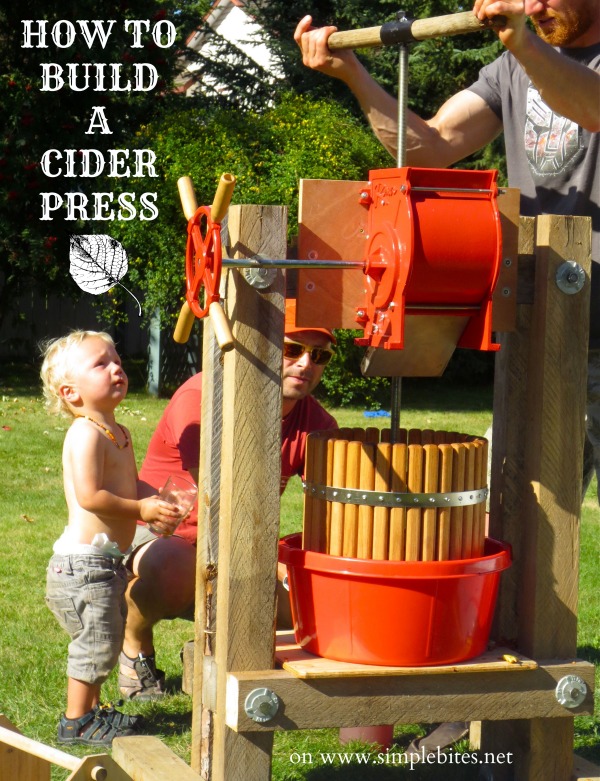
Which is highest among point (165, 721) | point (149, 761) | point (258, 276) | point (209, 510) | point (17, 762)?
point (258, 276)

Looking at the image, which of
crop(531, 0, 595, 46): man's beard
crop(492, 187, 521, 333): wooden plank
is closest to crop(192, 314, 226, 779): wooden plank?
crop(492, 187, 521, 333): wooden plank

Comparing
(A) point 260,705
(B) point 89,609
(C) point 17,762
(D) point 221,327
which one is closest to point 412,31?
(D) point 221,327

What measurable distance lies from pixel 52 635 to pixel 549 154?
269 centimetres

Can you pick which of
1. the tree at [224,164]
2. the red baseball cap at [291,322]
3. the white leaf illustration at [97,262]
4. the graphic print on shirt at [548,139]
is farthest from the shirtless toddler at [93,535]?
the white leaf illustration at [97,262]

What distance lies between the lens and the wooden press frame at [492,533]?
2.35 meters

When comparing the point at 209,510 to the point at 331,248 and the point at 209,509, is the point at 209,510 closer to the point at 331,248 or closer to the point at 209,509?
the point at 209,509

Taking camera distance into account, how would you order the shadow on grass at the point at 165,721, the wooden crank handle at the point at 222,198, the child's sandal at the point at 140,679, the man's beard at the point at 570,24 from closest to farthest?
the wooden crank handle at the point at 222,198 → the man's beard at the point at 570,24 → the shadow on grass at the point at 165,721 → the child's sandal at the point at 140,679

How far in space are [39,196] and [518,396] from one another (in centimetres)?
1067

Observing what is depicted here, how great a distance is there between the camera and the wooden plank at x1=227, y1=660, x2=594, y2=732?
91.7 inches

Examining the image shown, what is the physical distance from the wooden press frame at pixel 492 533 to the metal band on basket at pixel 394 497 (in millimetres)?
131

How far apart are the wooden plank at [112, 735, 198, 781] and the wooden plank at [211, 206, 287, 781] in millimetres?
204

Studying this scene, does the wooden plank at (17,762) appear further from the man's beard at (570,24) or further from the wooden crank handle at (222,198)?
the man's beard at (570,24)

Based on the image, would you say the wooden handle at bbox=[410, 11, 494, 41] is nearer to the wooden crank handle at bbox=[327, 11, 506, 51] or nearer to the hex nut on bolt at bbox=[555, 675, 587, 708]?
the wooden crank handle at bbox=[327, 11, 506, 51]

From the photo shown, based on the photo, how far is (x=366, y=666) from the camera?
93.1 inches
